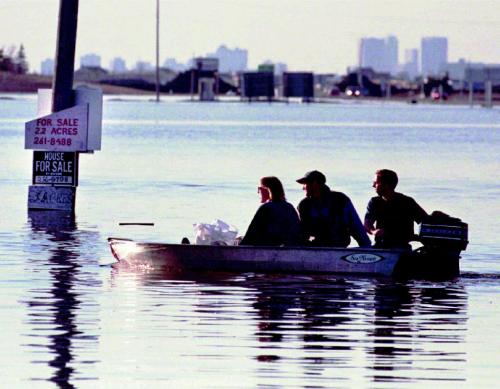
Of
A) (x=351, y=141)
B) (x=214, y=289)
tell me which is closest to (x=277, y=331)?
(x=214, y=289)

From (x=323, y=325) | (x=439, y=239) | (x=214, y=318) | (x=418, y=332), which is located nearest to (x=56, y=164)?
(x=439, y=239)

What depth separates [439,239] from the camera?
68.2ft

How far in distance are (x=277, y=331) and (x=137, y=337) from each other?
4.19ft

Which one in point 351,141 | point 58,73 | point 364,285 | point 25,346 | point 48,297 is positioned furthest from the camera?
point 351,141

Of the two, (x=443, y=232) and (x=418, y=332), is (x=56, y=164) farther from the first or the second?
(x=418, y=332)

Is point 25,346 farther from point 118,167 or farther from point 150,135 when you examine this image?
point 150,135

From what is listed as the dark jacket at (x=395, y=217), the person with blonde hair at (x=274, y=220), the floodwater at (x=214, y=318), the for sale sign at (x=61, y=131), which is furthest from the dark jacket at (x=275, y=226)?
the for sale sign at (x=61, y=131)

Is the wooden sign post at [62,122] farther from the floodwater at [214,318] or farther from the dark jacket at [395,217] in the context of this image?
the dark jacket at [395,217]

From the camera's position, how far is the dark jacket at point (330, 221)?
20703mm

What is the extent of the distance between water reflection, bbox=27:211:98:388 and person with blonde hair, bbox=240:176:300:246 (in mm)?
2022

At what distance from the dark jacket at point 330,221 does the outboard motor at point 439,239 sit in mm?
646

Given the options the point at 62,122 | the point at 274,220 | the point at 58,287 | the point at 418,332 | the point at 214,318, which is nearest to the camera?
the point at 418,332

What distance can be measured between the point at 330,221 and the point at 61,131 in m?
10.3

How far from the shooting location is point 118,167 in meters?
57.4
